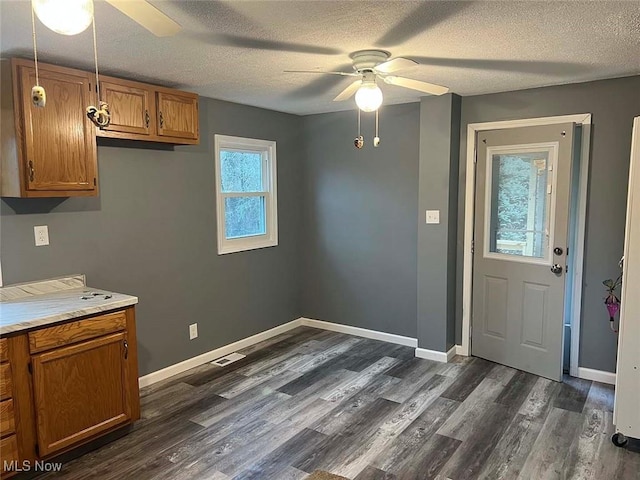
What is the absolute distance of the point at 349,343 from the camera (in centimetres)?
463

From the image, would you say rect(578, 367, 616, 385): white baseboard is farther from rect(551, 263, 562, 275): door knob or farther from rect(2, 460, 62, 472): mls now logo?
rect(2, 460, 62, 472): mls now logo

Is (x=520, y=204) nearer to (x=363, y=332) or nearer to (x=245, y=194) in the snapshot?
(x=363, y=332)

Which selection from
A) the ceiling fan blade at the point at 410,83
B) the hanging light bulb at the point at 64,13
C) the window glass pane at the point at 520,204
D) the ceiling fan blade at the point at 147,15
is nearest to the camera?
the hanging light bulb at the point at 64,13

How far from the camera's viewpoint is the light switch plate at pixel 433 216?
158 inches

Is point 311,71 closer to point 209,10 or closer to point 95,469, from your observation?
point 209,10

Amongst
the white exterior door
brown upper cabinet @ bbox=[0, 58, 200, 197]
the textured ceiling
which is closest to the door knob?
the white exterior door

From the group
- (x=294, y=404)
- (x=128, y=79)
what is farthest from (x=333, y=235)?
(x=128, y=79)

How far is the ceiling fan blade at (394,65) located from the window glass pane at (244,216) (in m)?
2.27

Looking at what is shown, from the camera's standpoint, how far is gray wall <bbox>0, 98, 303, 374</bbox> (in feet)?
9.98

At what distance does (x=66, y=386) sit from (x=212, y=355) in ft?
5.57

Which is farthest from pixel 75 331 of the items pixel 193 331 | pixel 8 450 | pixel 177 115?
pixel 177 115

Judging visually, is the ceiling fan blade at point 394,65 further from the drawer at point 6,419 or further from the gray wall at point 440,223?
the drawer at point 6,419

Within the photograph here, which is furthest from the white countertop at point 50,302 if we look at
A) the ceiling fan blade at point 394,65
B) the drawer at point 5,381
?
the ceiling fan blade at point 394,65

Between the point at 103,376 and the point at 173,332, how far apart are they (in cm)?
112
